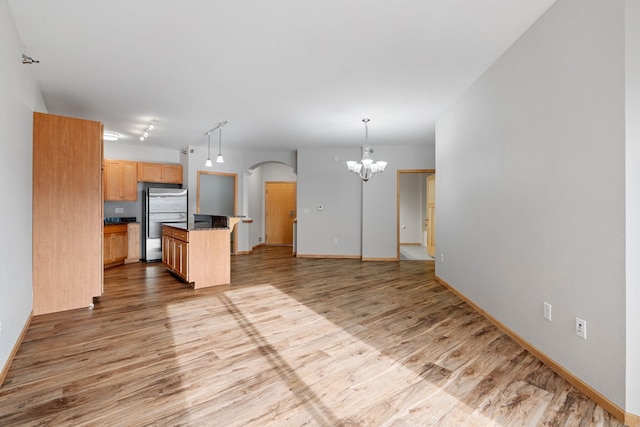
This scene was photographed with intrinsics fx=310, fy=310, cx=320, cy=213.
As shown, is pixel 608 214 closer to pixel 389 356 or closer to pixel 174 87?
pixel 389 356

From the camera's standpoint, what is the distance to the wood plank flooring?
177 cm

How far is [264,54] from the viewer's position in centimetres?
300

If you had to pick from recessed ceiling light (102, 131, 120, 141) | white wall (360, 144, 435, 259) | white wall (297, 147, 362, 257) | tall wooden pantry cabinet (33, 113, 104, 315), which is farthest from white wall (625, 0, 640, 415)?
recessed ceiling light (102, 131, 120, 141)

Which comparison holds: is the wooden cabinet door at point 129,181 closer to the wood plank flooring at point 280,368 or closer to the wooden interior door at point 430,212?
the wood plank flooring at point 280,368

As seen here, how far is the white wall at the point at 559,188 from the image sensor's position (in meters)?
1.81

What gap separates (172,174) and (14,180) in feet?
16.1

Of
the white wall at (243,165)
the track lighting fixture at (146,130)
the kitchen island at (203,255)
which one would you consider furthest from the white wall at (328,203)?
the track lighting fixture at (146,130)

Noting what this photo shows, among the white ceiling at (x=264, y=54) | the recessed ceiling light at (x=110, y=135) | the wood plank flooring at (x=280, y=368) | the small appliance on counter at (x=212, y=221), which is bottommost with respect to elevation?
the wood plank flooring at (x=280, y=368)

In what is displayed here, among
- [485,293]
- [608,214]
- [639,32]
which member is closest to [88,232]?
[485,293]

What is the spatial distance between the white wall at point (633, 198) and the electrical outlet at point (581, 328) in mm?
276

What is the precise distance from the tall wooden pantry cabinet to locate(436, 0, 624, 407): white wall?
447 centimetres

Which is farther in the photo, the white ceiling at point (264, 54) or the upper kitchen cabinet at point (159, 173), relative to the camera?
the upper kitchen cabinet at point (159, 173)

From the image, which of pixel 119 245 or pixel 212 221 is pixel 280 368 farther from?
pixel 119 245

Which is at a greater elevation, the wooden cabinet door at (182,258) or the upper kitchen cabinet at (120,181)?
the upper kitchen cabinet at (120,181)
